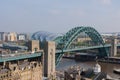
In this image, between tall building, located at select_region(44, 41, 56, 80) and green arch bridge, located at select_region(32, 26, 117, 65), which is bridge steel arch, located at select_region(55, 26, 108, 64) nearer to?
green arch bridge, located at select_region(32, 26, 117, 65)

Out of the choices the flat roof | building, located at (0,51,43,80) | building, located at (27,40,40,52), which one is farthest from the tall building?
building, located at (27,40,40,52)

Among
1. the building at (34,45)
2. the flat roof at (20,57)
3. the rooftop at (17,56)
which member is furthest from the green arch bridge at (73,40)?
the flat roof at (20,57)

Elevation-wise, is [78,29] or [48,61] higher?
[78,29]

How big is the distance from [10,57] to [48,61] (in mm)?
6749

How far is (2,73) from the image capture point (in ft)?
94.2

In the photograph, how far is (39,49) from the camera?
163 feet

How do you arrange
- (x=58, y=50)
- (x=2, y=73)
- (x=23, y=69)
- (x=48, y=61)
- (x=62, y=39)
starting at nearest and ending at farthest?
(x=2, y=73) → (x=23, y=69) → (x=48, y=61) → (x=58, y=50) → (x=62, y=39)

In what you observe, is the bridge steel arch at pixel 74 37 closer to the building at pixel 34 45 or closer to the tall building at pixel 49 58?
the tall building at pixel 49 58

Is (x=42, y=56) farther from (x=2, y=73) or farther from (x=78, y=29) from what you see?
(x=78, y=29)

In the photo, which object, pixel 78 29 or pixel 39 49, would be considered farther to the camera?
pixel 78 29

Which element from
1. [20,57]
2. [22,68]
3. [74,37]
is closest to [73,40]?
[74,37]

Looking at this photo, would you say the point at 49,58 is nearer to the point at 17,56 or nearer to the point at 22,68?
the point at 17,56

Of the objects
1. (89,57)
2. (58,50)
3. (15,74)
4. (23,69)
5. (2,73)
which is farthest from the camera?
(89,57)

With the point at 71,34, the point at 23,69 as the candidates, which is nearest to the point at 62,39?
the point at 71,34
